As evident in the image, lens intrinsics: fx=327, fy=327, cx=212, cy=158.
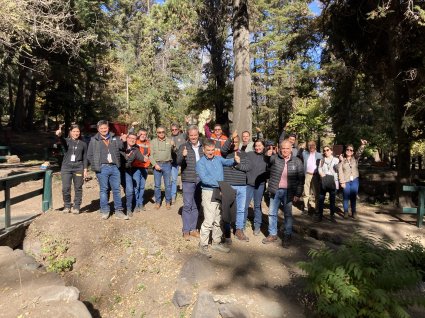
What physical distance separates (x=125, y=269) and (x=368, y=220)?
6.42 metres

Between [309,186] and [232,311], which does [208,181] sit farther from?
[309,186]

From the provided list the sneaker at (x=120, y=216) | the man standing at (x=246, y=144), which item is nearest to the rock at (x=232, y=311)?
the man standing at (x=246, y=144)

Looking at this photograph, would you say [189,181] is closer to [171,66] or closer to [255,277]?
[255,277]

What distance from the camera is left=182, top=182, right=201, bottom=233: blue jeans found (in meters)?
6.42

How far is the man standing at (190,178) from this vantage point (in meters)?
6.43

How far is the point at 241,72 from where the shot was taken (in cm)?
1044

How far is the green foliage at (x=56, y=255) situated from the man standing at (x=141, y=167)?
1961mm

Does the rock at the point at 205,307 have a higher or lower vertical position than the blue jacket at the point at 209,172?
lower

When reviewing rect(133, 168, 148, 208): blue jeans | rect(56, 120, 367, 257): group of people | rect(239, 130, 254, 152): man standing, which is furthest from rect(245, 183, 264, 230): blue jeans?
rect(133, 168, 148, 208): blue jeans

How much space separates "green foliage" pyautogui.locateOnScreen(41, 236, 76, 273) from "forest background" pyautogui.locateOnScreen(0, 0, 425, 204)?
455 cm

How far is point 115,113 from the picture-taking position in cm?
2878

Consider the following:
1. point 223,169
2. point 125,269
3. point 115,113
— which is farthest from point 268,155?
point 115,113

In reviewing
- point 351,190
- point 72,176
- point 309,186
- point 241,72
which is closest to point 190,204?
point 72,176

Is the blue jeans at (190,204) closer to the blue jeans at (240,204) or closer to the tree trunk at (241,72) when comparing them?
the blue jeans at (240,204)
